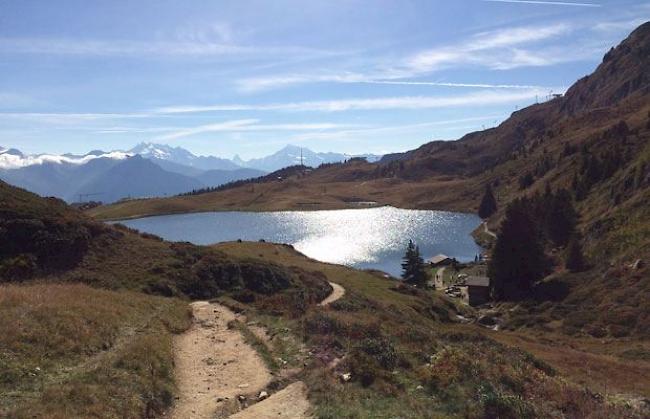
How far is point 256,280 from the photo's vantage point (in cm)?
4856

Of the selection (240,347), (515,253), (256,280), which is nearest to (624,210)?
(515,253)

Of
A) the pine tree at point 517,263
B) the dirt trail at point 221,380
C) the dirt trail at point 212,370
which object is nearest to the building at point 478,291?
the pine tree at point 517,263

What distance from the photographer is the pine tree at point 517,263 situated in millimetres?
85562

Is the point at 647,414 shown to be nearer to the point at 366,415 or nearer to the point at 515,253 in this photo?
the point at 366,415

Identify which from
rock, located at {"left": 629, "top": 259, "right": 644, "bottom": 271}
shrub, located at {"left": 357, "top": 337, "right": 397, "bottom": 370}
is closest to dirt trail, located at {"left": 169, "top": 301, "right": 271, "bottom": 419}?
shrub, located at {"left": 357, "top": 337, "right": 397, "bottom": 370}

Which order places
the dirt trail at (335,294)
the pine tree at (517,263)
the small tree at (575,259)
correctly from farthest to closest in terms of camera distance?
1. the pine tree at (517,263)
2. the small tree at (575,259)
3. the dirt trail at (335,294)

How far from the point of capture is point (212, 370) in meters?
22.1

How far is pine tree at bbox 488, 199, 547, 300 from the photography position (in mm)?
85562

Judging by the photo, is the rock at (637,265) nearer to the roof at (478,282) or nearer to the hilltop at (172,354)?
the roof at (478,282)

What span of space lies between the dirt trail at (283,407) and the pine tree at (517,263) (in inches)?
2912

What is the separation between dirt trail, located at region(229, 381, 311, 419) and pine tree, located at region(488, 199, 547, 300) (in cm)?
7398

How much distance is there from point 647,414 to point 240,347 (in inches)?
727

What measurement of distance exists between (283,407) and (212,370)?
6201 millimetres

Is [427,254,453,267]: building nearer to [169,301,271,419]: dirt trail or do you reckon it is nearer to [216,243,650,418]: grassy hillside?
[216,243,650,418]: grassy hillside
